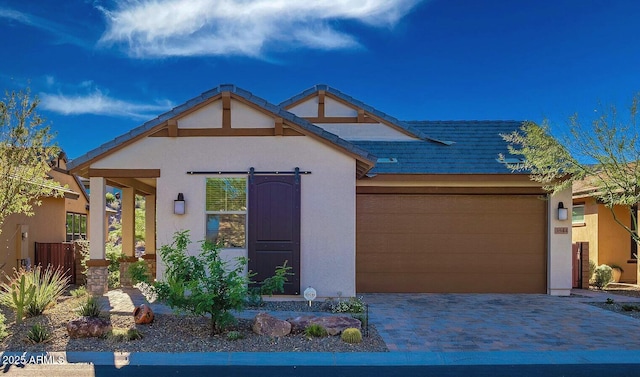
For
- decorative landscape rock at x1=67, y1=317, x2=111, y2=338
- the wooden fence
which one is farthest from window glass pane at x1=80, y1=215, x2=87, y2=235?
decorative landscape rock at x1=67, y1=317, x2=111, y2=338

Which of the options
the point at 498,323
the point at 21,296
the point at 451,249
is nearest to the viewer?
the point at 21,296

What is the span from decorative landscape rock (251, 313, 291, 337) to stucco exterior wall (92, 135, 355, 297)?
2477 mm

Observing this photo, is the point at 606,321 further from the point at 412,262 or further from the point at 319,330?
the point at 319,330

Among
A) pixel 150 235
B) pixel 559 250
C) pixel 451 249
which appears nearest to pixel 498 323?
pixel 451 249

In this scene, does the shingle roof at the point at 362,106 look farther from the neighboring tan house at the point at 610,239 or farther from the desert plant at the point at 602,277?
the desert plant at the point at 602,277

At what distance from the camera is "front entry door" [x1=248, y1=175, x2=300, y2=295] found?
9242 mm

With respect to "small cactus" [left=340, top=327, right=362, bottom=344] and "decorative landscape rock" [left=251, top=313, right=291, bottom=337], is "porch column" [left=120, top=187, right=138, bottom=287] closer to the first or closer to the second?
"decorative landscape rock" [left=251, top=313, right=291, bottom=337]

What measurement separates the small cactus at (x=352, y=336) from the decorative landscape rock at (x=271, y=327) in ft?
2.79

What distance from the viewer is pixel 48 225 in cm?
1363

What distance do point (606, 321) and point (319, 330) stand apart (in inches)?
201

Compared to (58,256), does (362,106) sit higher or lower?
higher

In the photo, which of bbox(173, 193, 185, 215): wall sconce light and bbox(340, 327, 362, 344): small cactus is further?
bbox(173, 193, 185, 215): wall sconce light

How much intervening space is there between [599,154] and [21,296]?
35.3 feet

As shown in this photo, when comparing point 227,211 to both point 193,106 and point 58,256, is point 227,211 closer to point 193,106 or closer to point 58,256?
point 193,106
